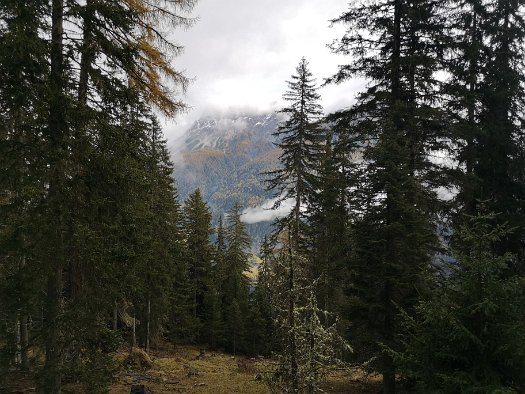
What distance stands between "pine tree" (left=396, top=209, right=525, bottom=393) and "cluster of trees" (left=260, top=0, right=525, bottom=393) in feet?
0.07

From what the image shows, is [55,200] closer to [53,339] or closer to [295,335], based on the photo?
[53,339]

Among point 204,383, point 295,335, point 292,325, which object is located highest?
point 292,325

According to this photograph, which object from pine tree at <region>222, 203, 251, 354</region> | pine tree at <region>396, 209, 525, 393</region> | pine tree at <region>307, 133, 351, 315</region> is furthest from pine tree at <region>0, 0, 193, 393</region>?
pine tree at <region>222, 203, 251, 354</region>

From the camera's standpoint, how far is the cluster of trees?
18.6 feet

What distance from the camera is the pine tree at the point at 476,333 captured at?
535cm

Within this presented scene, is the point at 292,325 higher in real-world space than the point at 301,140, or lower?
lower

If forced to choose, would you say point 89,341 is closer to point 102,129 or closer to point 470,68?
point 102,129

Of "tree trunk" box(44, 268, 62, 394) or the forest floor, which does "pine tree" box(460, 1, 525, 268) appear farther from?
"tree trunk" box(44, 268, 62, 394)

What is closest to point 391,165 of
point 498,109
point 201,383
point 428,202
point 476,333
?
point 428,202

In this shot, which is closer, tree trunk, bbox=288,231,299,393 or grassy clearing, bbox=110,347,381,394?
tree trunk, bbox=288,231,299,393

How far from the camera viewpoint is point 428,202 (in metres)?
12.1

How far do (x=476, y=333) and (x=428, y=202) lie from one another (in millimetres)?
7071

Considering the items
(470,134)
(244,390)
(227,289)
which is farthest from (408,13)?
(227,289)

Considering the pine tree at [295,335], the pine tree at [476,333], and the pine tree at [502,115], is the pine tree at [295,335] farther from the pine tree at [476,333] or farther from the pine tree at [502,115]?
the pine tree at [502,115]
